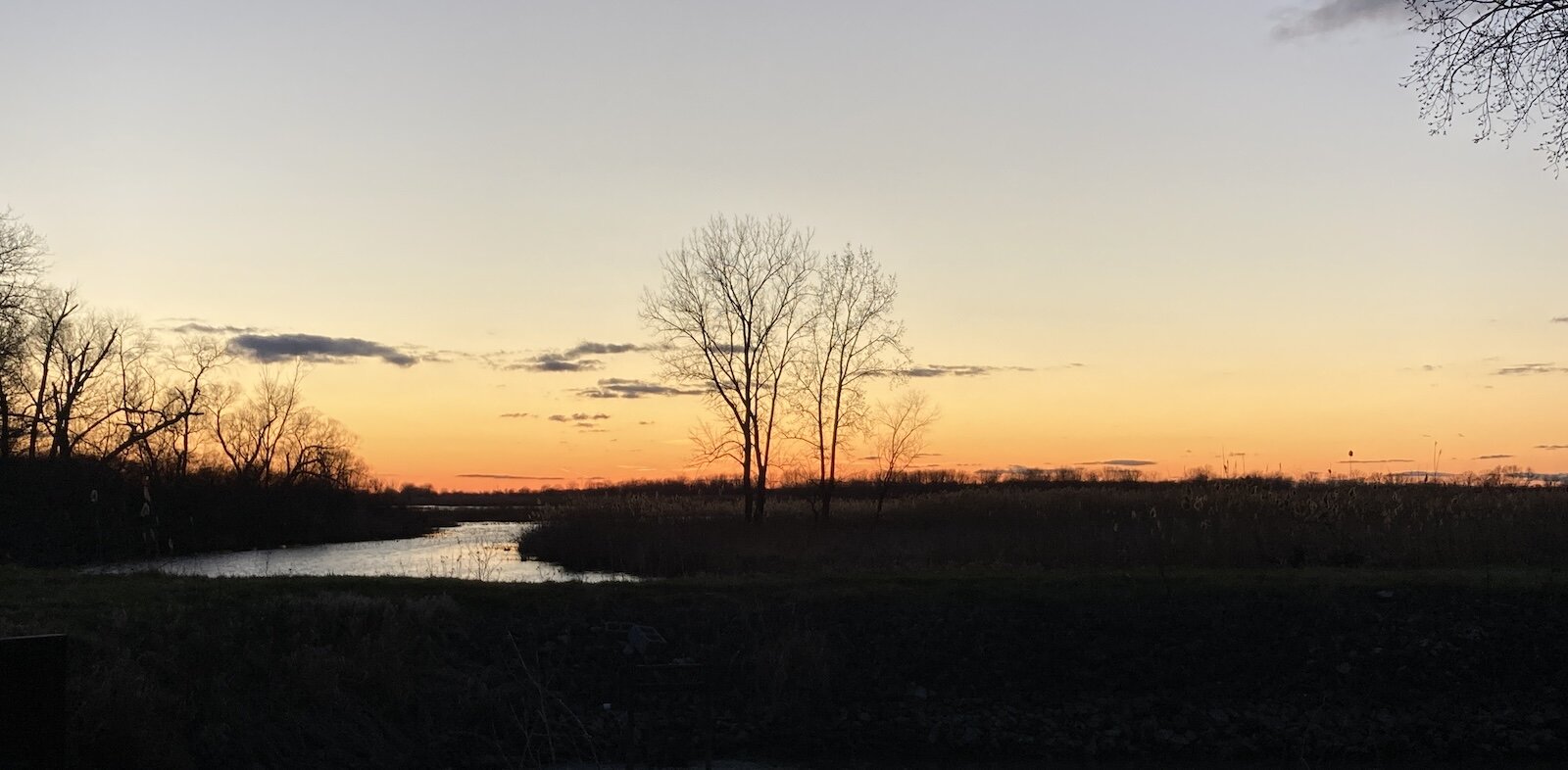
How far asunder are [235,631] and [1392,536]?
1935 centimetres

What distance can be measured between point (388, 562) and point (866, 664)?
67.5 ft

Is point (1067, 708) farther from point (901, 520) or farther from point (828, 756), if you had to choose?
point (901, 520)

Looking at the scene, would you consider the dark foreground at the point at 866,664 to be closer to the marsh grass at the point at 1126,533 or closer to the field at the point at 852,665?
the field at the point at 852,665

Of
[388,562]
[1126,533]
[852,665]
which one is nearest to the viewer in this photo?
[852,665]

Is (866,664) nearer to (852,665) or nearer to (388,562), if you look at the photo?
(852,665)

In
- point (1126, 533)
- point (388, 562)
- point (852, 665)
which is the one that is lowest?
point (852, 665)

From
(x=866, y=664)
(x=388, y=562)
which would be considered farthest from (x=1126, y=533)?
(x=388, y=562)

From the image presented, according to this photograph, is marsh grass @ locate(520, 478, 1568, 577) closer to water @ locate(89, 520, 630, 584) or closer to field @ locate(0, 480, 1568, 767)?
water @ locate(89, 520, 630, 584)

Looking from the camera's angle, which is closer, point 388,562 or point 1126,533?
point 1126,533

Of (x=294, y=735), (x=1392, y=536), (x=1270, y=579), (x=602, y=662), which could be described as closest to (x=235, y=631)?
(x=294, y=735)

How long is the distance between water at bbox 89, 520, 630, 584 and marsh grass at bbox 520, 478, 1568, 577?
160 centimetres

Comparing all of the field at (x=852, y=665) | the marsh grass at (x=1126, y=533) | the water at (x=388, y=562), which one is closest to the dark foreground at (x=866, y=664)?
the field at (x=852, y=665)

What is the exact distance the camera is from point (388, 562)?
32.2 metres

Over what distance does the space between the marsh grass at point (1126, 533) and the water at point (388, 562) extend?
1596mm
